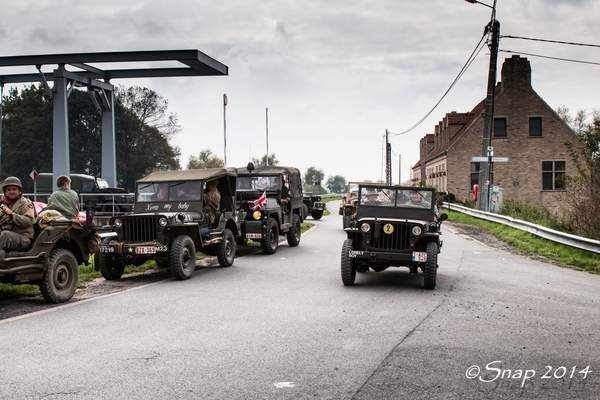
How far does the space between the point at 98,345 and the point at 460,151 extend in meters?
43.4

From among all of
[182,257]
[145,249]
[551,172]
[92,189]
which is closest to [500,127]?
[551,172]

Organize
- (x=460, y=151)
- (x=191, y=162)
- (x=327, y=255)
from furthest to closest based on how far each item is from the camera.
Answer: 1. (x=191, y=162)
2. (x=460, y=151)
3. (x=327, y=255)

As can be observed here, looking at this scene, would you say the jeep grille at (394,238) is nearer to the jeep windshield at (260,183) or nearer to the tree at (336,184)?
the jeep windshield at (260,183)

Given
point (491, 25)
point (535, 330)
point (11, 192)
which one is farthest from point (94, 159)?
point (535, 330)

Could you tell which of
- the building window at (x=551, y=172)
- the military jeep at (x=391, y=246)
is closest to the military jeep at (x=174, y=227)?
the military jeep at (x=391, y=246)

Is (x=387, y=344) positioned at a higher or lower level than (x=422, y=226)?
lower

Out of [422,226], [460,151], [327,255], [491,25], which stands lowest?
[327,255]

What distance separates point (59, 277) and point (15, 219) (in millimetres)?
1097

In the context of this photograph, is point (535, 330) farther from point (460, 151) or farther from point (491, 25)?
point (460, 151)

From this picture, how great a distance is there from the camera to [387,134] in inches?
2702

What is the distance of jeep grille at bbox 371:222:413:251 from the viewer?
10.2 m

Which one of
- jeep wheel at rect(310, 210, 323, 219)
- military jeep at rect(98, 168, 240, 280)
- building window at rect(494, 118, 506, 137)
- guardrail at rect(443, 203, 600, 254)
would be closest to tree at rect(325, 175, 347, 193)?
building window at rect(494, 118, 506, 137)

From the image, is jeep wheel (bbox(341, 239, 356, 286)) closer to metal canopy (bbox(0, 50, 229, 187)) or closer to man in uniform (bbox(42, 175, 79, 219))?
man in uniform (bbox(42, 175, 79, 219))

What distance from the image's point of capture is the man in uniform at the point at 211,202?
1328 centimetres
